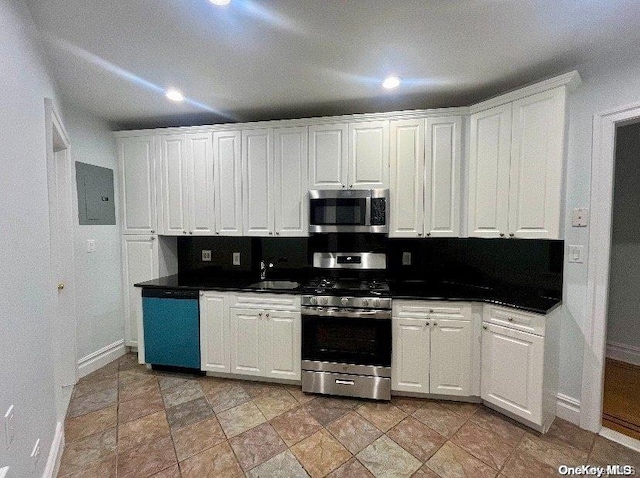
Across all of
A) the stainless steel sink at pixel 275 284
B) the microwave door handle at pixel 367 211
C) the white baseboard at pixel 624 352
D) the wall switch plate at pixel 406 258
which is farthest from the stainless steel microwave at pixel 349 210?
the white baseboard at pixel 624 352

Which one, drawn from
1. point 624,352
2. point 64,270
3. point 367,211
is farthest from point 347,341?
point 624,352

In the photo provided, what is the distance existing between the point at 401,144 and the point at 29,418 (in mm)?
2924

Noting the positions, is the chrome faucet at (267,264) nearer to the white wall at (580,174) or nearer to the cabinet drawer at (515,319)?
the cabinet drawer at (515,319)

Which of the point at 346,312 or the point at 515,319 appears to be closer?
the point at 515,319

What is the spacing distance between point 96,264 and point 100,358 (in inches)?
37.6

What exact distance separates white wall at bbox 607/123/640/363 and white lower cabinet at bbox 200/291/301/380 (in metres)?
3.43

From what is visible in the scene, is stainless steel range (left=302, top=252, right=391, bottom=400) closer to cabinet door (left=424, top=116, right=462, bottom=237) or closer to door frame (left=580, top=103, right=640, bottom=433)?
cabinet door (left=424, top=116, right=462, bottom=237)

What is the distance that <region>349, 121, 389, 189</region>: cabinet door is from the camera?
2656mm

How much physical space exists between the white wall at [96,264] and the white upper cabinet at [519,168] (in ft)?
11.5

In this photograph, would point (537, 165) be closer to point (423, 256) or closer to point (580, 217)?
point (580, 217)

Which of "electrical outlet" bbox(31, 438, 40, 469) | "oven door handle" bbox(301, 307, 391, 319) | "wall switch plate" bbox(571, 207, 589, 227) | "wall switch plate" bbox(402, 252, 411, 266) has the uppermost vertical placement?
"wall switch plate" bbox(571, 207, 589, 227)

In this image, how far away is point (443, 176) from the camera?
2568mm

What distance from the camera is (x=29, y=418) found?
4.39 ft

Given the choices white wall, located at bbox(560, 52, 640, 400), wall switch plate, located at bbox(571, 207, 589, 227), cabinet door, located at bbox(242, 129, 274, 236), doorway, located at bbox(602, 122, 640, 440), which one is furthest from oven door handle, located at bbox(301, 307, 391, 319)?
doorway, located at bbox(602, 122, 640, 440)
